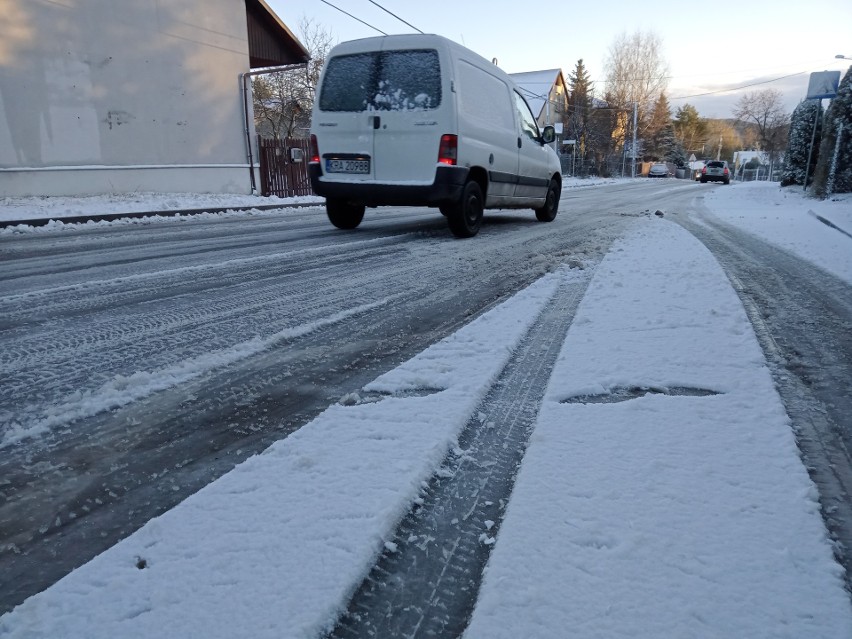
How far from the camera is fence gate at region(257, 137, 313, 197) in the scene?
15.5m

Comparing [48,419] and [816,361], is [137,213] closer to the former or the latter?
[48,419]

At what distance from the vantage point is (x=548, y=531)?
1122 millimetres

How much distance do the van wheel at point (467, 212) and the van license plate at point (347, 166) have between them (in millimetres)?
1046

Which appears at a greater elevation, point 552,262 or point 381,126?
point 381,126

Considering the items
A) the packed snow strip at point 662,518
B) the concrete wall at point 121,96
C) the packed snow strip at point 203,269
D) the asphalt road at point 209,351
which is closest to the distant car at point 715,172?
the concrete wall at point 121,96

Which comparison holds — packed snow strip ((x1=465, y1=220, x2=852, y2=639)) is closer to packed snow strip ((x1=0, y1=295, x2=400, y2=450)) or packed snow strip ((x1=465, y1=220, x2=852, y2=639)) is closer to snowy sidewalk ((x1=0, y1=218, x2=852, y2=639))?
snowy sidewalk ((x1=0, y1=218, x2=852, y2=639))

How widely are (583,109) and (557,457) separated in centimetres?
5522

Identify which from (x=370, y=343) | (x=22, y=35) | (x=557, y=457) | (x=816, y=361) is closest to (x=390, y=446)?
(x=557, y=457)

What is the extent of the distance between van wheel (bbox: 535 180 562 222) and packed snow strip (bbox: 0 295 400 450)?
661cm

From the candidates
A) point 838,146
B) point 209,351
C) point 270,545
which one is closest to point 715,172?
point 838,146

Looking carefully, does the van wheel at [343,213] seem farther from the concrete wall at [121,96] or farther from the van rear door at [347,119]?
the concrete wall at [121,96]

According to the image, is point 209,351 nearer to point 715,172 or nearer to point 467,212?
point 467,212

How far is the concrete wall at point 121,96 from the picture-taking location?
401 inches

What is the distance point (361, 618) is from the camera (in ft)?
3.06
